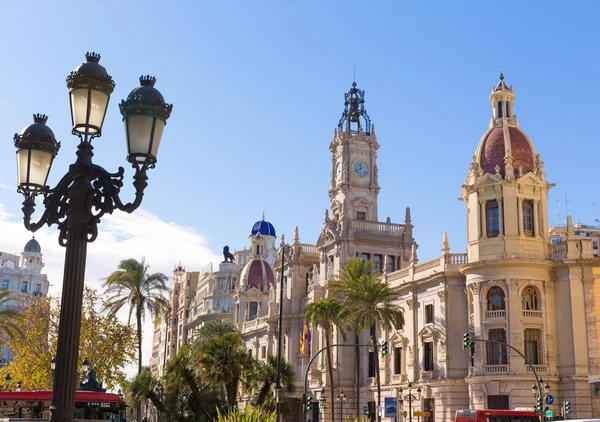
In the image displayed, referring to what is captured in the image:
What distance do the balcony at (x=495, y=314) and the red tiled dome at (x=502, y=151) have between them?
32.7 feet

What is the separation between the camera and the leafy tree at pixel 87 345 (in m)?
53.2

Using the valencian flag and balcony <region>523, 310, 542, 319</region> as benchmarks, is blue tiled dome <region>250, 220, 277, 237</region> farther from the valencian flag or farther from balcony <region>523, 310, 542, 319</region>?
balcony <region>523, 310, 542, 319</region>

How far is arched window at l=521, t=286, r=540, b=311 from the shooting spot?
5306 cm

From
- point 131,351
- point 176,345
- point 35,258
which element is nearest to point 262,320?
point 131,351

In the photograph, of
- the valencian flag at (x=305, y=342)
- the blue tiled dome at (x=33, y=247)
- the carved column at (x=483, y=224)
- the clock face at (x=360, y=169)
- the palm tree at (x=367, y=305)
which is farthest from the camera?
the blue tiled dome at (x=33, y=247)

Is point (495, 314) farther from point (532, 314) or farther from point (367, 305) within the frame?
point (367, 305)

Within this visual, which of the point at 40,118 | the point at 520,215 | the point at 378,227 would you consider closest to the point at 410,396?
the point at 520,215

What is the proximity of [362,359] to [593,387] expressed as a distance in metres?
24.2

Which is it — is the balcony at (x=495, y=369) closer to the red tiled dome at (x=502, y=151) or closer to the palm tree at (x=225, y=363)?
the red tiled dome at (x=502, y=151)

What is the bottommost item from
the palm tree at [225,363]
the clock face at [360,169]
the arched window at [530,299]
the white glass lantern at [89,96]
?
the palm tree at [225,363]

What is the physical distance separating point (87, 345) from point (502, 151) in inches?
1292

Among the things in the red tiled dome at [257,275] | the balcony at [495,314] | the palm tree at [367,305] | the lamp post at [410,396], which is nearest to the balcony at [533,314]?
the balcony at [495,314]

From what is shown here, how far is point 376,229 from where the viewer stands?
75312 millimetres

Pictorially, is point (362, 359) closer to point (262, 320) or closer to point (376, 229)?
point (376, 229)
